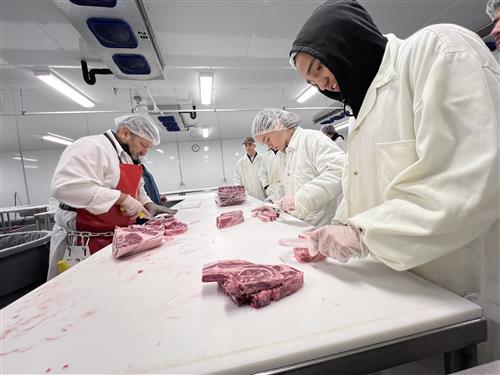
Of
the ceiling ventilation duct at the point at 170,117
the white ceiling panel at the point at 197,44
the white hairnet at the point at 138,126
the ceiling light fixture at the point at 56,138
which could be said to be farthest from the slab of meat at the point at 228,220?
the ceiling light fixture at the point at 56,138

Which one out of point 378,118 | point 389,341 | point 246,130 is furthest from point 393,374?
point 246,130

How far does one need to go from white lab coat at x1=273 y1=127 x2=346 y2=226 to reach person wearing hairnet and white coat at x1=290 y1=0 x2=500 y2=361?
0.99 metres

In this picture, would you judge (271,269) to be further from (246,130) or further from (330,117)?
(246,130)

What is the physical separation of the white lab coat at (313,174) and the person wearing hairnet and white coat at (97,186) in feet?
5.08

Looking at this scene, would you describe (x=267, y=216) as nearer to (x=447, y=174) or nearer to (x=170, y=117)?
(x=447, y=174)

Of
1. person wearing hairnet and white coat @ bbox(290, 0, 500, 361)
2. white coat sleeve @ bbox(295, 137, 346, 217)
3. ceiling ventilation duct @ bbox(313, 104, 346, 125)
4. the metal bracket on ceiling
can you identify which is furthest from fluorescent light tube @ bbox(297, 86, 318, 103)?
person wearing hairnet and white coat @ bbox(290, 0, 500, 361)

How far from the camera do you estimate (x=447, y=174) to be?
0.65 meters

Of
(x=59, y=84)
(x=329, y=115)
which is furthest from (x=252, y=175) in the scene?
(x=59, y=84)

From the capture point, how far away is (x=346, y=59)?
0.97m

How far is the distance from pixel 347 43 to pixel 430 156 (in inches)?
23.6

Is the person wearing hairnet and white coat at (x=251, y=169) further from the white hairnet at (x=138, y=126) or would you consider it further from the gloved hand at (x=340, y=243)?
the gloved hand at (x=340, y=243)

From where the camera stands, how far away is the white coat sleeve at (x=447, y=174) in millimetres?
613

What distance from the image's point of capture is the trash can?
188 cm

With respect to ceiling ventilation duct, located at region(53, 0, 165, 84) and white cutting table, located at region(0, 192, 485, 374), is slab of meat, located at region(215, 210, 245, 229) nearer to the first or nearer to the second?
white cutting table, located at region(0, 192, 485, 374)
